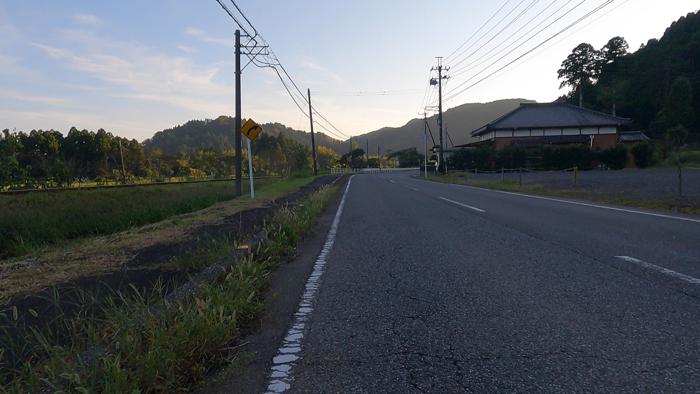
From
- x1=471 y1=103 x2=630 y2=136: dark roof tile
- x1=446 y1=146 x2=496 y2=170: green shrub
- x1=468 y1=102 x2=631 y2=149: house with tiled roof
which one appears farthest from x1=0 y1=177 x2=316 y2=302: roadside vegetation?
x1=471 y1=103 x2=630 y2=136: dark roof tile

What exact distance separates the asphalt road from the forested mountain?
216ft

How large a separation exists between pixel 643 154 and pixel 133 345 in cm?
4814

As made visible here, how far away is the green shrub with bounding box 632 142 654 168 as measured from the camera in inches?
1654

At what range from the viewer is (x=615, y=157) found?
4272 cm

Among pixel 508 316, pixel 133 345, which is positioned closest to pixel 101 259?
pixel 133 345

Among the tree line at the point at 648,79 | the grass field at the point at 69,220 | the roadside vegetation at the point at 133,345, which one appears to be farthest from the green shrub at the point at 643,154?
the roadside vegetation at the point at 133,345

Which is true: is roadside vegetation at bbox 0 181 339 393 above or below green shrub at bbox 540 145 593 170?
below

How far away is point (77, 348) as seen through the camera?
308 cm

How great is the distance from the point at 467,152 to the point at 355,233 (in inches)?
1851

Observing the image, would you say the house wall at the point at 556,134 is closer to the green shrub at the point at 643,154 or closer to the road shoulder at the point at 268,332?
the green shrub at the point at 643,154

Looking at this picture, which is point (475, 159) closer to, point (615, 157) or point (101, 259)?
point (615, 157)

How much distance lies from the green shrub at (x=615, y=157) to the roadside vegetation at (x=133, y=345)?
45.8m

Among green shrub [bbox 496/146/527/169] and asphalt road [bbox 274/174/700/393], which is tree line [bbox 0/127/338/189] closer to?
asphalt road [bbox 274/174/700/393]

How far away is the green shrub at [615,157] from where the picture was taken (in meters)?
42.5
